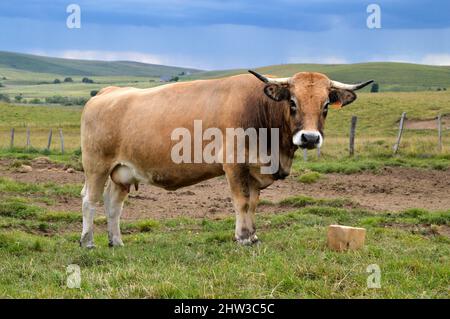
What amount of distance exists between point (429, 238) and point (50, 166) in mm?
13228

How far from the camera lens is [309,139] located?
8.41 meters

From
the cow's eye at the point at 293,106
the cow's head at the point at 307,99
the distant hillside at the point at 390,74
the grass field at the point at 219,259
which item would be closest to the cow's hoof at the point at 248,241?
the grass field at the point at 219,259

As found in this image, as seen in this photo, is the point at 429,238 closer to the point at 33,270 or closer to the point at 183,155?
the point at 183,155

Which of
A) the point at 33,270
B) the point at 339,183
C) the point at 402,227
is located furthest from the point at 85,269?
the point at 339,183

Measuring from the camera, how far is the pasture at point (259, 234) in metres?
6.70

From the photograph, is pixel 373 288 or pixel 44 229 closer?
pixel 373 288

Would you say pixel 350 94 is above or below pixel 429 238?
above

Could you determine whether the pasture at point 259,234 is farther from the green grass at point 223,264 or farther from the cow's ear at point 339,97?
the cow's ear at point 339,97

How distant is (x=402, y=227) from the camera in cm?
1233

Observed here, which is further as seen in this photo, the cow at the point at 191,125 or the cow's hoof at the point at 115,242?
the cow's hoof at the point at 115,242

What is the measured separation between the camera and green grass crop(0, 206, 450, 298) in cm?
646

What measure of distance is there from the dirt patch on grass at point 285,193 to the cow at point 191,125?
3.58m

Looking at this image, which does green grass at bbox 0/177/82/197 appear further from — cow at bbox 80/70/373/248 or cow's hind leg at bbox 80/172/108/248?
cow's hind leg at bbox 80/172/108/248

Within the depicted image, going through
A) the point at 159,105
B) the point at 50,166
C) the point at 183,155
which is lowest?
the point at 50,166
